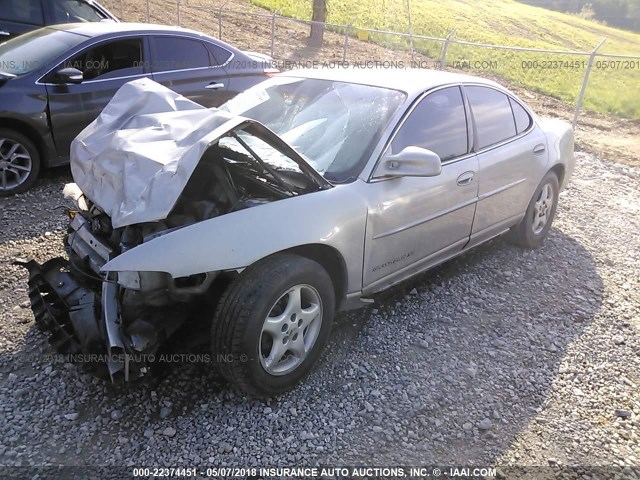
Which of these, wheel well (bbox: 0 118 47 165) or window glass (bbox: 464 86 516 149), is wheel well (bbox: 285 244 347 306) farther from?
wheel well (bbox: 0 118 47 165)

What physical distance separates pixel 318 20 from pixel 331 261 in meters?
16.6

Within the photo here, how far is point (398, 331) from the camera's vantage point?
3592mm

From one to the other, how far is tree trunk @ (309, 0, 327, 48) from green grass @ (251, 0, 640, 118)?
9.11ft

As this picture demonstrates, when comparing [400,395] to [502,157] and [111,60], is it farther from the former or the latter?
[111,60]

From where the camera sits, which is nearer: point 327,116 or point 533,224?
point 327,116

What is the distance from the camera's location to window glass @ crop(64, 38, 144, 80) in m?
5.55

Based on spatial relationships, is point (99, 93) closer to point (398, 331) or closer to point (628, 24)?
point (398, 331)

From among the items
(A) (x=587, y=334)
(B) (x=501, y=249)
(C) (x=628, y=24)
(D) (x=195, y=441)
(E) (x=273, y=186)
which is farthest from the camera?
(C) (x=628, y=24)

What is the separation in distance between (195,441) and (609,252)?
4.39 meters

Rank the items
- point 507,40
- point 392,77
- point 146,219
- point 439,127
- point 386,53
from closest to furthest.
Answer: point 146,219 < point 439,127 < point 392,77 < point 386,53 < point 507,40

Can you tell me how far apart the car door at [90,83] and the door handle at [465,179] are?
12.7ft

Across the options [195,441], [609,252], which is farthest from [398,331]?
[609,252]

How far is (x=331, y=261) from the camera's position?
10.1ft

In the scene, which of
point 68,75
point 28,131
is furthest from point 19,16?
point 28,131
